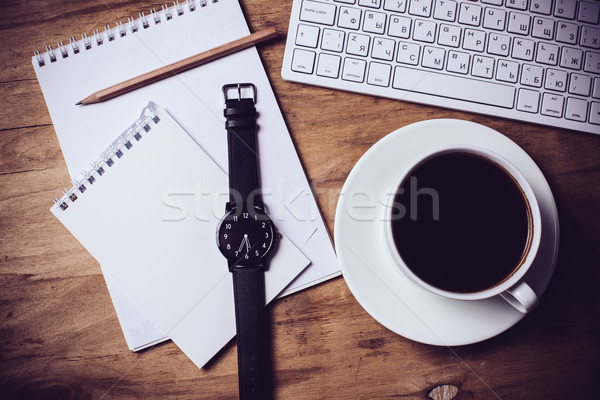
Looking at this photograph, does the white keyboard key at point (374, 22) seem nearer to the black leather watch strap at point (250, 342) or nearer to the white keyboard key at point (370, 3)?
the white keyboard key at point (370, 3)

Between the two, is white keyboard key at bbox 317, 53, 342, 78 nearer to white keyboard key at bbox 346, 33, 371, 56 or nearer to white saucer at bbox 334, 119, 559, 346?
white keyboard key at bbox 346, 33, 371, 56

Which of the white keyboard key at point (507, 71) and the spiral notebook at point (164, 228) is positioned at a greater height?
the white keyboard key at point (507, 71)

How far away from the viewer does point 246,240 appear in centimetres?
60

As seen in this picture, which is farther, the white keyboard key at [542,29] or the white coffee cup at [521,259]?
the white keyboard key at [542,29]

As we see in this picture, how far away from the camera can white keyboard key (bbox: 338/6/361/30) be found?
0.59 metres

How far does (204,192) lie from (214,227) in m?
0.06

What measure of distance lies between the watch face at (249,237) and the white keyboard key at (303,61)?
230 millimetres

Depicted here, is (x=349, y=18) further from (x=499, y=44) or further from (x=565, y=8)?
(x=565, y=8)

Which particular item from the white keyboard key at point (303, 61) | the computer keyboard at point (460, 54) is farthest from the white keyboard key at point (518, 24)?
the white keyboard key at point (303, 61)

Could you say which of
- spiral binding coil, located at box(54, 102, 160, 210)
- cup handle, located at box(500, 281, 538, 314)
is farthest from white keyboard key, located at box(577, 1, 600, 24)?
spiral binding coil, located at box(54, 102, 160, 210)

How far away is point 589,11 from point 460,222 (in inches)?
16.0

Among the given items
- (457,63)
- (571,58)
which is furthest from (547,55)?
(457,63)

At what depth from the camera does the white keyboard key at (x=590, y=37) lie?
598 mm

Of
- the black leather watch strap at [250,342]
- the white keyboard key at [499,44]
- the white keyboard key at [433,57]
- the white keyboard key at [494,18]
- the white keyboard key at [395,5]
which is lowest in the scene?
the black leather watch strap at [250,342]
